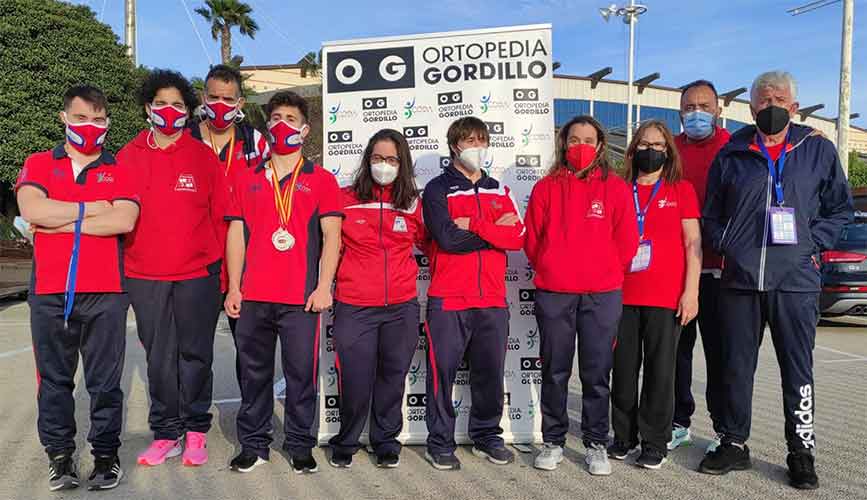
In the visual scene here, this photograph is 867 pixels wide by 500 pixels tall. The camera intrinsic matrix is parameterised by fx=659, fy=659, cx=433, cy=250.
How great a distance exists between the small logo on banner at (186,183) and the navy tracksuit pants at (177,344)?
1.91 feet

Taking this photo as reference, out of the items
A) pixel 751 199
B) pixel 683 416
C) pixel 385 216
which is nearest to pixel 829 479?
pixel 683 416

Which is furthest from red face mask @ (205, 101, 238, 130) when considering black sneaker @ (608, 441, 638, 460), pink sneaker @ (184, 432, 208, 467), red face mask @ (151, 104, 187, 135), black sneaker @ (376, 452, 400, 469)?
black sneaker @ (608, 441, 638, 460)

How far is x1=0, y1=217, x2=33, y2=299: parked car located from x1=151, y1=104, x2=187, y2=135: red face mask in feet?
39.7

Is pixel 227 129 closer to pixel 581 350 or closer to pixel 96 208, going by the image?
pixel 96 208

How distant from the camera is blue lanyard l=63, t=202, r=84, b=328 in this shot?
3736mm

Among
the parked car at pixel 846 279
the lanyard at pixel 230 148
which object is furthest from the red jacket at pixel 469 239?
the parked car at pixel 846 279

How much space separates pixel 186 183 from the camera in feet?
13.8

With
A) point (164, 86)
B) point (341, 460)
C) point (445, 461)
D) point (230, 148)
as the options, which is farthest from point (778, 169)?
point (164, 86)

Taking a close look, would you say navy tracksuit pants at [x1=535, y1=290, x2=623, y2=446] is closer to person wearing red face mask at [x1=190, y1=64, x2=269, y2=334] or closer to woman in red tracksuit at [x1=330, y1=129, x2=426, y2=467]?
woman in red tracksuit at [x1=330, y1=129, x2=426, y2=467]

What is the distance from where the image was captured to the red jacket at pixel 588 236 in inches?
159

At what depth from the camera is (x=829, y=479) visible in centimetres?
396

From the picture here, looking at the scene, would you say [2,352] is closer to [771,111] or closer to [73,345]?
[73,345]

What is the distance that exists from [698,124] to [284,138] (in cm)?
283

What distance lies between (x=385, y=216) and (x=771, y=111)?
245 cm
